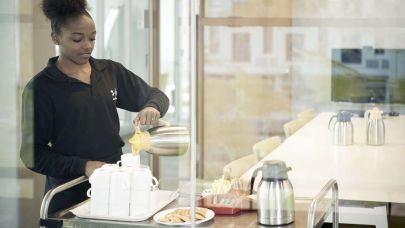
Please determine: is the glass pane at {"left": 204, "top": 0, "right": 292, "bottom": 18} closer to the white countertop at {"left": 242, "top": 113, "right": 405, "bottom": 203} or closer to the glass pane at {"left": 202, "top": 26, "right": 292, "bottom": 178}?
the glass pane at {"left": 202, "top": 26, "right": 292, "bottom": 178}

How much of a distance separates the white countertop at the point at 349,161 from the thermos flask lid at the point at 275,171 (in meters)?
0.06

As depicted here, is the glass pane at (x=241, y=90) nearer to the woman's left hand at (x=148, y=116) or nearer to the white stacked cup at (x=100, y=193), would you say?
the woman's left hand at (x=148, y=116)

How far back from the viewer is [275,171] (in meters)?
2.37

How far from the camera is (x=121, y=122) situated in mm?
2723

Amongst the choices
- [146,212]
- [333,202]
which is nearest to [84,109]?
[146,212]

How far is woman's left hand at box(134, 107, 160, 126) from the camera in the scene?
2.71 m

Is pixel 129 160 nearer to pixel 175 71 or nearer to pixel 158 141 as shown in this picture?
pixel 158 141

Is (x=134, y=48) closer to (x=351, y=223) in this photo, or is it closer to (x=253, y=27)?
(x=253, y=27)

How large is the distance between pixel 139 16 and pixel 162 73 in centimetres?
23

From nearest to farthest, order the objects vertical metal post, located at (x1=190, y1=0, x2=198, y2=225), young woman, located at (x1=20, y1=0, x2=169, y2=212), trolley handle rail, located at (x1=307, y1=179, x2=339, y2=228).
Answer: trolley handle rail, located at (x1=307, y1=179, x2=339, y2=228) → vertical metal post, located at (x1=190, y1=0, x2=198, y2=225) → young woman, located at (x1=20, y1=0, x2=169, y2=212)

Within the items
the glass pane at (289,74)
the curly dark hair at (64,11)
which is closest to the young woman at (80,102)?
the curly dark hair at (64,11)

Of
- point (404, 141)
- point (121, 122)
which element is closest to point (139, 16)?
point (121, 122)

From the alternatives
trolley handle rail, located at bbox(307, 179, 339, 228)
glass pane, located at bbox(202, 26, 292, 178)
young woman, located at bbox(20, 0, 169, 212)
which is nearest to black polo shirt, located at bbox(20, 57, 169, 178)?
young woman, located at bbox(20, 0, 169, 212)

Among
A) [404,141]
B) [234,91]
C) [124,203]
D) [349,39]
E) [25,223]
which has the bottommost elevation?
[25,223]
